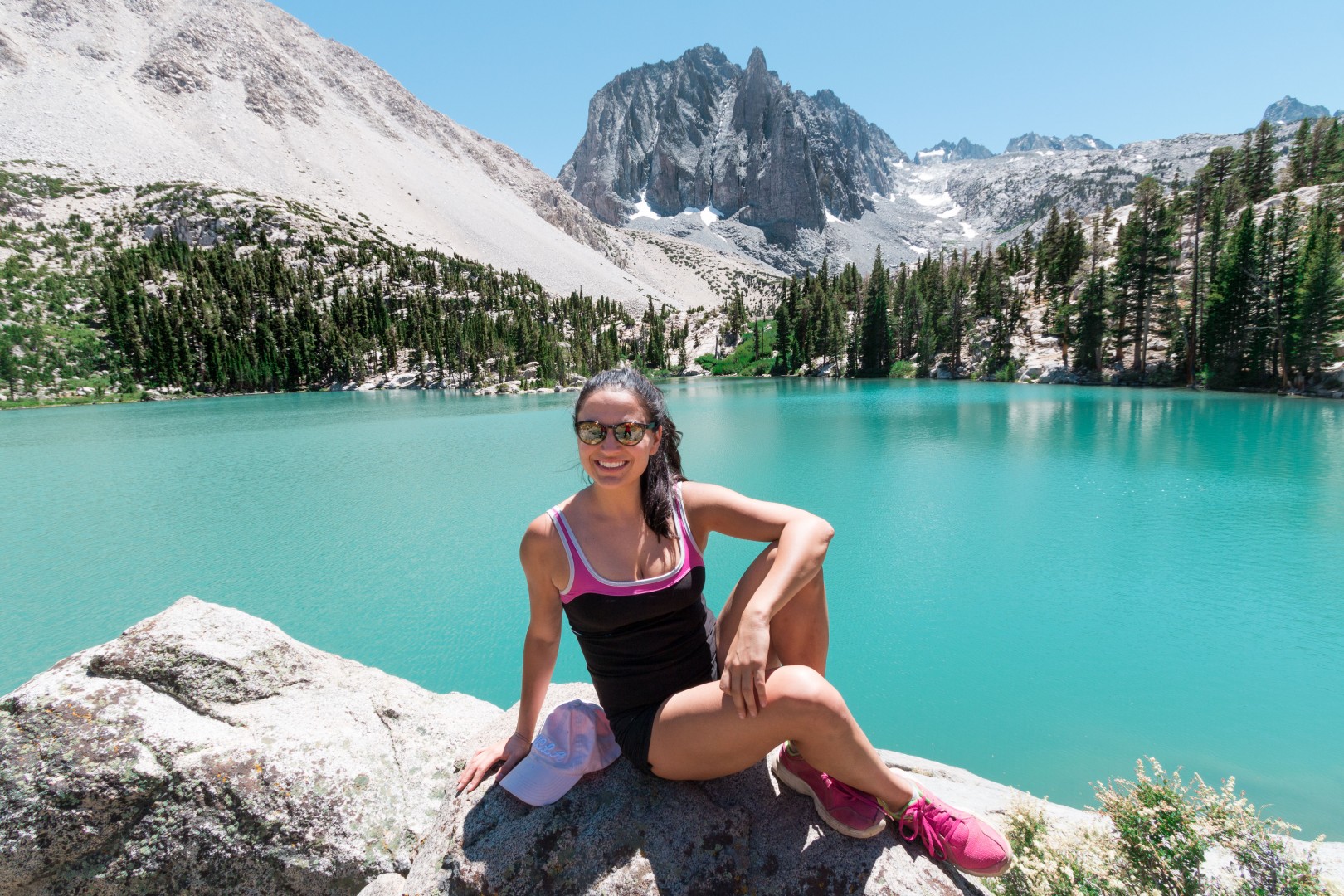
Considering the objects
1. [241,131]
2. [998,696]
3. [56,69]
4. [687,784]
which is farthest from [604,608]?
[56,69]

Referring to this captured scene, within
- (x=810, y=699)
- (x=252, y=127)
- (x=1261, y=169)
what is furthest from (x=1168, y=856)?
(x=252, y=127)

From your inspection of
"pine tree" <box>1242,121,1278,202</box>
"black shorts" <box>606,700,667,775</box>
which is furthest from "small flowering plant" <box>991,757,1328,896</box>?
"pine tree" <box>1242,121,1278,202</box>

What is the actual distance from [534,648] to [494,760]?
0.56 metres

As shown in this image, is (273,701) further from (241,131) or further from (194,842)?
(241,131)

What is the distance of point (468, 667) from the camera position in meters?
7.57

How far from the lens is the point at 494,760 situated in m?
2.62

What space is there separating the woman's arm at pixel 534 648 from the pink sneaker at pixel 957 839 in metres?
1.57

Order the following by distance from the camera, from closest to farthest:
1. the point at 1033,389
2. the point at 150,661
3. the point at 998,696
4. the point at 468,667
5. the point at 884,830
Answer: the point at 884,830 < the point at 150,661 < the point at 998,696 < the point at 468,667 < the point at 1033,389

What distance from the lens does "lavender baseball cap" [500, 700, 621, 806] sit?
2.39 meters

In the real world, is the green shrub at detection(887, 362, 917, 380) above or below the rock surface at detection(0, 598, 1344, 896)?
above

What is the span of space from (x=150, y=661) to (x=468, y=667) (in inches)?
189

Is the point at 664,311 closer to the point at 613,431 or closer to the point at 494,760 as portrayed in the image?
the point at 613,431

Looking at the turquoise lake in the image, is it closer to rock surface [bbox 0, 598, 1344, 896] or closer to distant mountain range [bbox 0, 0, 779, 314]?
rock surface [bbox 0, 598, 1344, 896]

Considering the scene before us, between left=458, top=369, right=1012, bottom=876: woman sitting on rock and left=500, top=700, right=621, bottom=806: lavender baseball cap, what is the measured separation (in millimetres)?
88
